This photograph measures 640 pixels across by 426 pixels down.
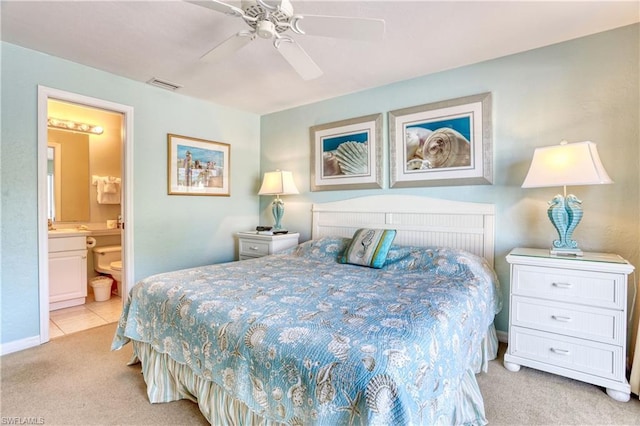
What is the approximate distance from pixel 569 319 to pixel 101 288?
4747mm

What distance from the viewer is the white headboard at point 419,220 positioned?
103 inches

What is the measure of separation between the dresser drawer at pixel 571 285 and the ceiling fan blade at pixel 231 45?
2.26 metres

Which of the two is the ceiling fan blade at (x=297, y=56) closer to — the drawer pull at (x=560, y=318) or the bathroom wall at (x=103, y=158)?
the drawer pull at (x=560, y=318)

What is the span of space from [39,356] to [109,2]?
2.60 meters

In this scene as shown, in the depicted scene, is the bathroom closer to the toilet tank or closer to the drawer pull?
the toilet tank

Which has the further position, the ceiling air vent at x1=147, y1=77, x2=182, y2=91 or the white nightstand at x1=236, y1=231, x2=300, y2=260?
the white nightstand at x1=236, y1=231, x2=300, y2=260

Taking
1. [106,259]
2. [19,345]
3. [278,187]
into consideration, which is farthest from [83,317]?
[278,187]

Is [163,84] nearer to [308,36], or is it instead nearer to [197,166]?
[197,166]

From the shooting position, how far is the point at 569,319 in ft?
6.37

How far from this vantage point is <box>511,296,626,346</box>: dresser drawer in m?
1.82

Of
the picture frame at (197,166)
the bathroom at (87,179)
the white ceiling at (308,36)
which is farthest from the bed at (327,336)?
the bathroom at (87,179)

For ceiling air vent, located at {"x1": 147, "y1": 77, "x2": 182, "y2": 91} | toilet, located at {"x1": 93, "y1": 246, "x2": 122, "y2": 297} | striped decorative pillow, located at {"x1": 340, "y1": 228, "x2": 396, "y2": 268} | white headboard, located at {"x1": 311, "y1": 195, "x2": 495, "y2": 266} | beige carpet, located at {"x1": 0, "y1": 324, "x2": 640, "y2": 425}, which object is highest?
ceiling air vent, located at {"x1": 147, "y1": 77, "x2": 182, "y2": 91}

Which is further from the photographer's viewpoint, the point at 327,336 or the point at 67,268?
the point at 67,268

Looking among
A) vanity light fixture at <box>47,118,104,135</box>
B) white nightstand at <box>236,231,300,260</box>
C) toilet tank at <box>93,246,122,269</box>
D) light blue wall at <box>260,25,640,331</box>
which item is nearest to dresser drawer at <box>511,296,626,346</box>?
light blue wall at <box>260,25,640,331</box>
